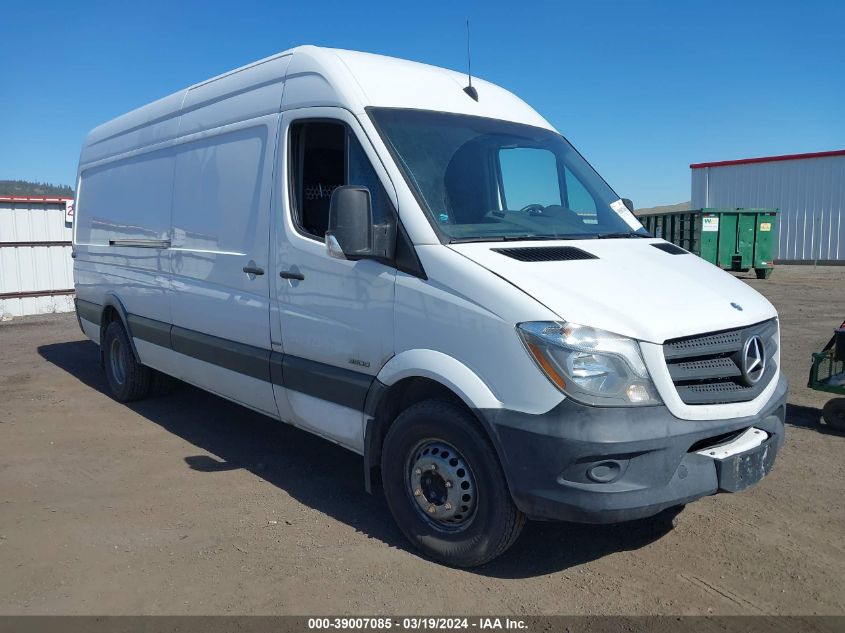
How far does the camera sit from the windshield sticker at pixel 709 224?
21.1 m

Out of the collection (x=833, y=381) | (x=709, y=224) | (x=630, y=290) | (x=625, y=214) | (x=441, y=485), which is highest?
(x=709, y=224)

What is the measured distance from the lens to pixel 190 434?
629 centimetres

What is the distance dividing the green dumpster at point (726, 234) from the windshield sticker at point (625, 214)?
16949 mm

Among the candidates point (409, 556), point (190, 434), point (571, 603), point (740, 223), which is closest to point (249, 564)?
point (409, 556)

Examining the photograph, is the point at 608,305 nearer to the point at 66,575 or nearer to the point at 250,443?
the point at 66,575

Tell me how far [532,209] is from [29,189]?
14.8m

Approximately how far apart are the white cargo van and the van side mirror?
1cm

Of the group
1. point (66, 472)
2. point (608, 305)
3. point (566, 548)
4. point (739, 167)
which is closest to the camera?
point (608, 305)

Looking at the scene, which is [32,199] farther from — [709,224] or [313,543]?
[709,224]

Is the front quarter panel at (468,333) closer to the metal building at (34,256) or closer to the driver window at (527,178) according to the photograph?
the driver window at (527,178)

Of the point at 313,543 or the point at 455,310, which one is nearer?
the point at 455,310

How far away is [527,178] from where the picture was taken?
4645mm

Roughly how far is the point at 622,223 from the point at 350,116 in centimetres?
184

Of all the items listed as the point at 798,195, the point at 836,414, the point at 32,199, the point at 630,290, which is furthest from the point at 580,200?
the point at 798,195
